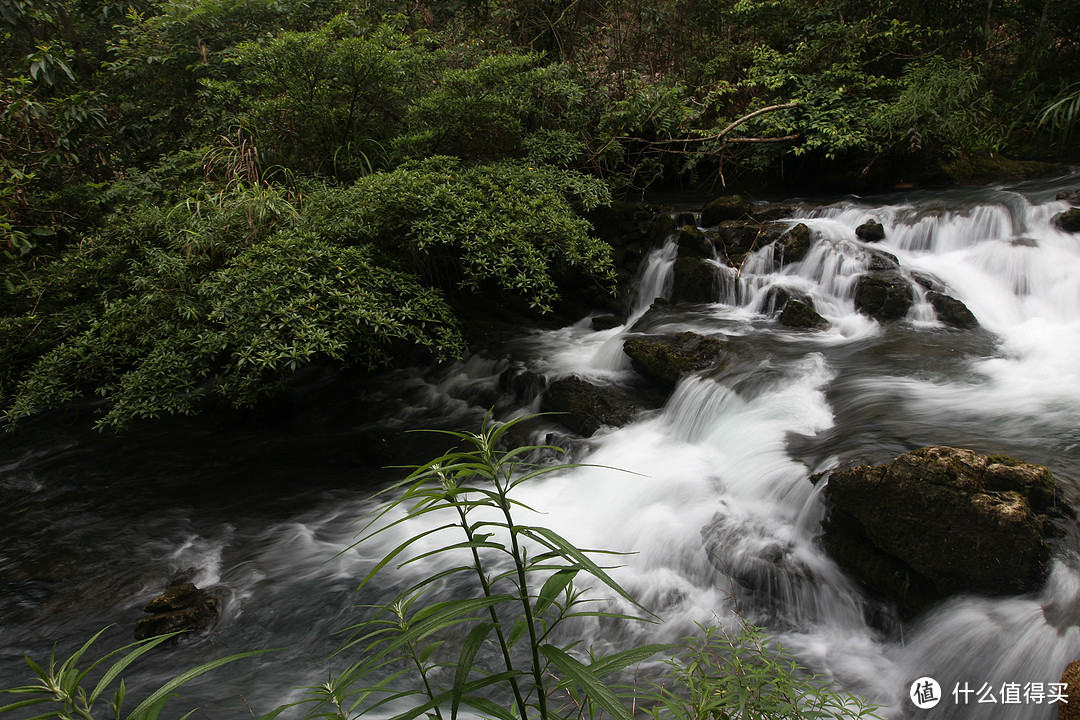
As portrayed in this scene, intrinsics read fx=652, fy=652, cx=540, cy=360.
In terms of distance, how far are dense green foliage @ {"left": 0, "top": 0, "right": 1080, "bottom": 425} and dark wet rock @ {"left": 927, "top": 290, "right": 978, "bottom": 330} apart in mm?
3283

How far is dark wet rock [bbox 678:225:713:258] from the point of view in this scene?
8039 mm

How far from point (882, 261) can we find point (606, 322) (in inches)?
123

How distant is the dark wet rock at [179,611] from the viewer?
404 cm

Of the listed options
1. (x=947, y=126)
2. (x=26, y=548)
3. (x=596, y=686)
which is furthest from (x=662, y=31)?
(x=596, y=686)

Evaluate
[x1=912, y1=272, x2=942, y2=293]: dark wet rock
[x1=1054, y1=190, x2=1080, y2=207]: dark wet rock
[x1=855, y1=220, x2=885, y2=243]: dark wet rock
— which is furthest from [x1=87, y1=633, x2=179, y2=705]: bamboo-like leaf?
[x1=1054, y1=190, x2=1080, y2=207]: dark wet rock

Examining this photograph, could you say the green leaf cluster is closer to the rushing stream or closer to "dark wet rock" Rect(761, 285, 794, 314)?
the rushing stream

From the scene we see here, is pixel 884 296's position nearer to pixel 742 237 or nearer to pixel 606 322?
pixel 742 237

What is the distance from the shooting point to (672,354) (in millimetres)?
6109

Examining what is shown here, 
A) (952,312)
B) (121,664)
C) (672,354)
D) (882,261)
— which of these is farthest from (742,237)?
(121,664)

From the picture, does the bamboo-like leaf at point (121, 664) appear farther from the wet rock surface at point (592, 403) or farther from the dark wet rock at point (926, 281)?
the dark wet rock at point (926, 281)

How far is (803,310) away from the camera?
6.65 meters

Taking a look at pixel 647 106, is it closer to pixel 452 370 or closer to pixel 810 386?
pixel 452 370

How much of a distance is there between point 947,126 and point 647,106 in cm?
405

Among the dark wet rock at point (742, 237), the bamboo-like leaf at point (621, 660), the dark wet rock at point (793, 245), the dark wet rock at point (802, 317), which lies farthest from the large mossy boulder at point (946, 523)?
the dark wet rock at point (742, 237)
